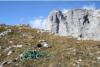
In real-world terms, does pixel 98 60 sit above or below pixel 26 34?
below

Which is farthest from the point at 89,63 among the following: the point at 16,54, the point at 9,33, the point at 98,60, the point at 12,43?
the point at 9,33

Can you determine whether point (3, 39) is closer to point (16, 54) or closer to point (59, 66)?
point (16, 54)

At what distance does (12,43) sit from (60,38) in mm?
3808

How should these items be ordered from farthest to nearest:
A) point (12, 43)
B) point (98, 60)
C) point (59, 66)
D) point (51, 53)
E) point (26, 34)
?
point (26, 34), point (12, 43), point (51, 53), point (98, 60), point (59, 66)

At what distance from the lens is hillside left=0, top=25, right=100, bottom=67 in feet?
55.2

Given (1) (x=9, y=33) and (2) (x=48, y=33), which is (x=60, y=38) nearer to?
(2) (x=48, y=33)

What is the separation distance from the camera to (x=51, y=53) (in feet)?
59.9

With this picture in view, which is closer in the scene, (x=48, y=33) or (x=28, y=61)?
(x=28, y=61)

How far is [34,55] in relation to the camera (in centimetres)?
1795

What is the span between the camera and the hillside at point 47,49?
16.8 metres

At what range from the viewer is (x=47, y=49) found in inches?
758

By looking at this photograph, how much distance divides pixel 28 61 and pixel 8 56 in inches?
83.8

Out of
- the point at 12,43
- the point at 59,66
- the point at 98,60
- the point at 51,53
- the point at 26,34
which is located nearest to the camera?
the point at 59,66

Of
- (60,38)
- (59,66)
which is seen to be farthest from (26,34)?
(59,66)
